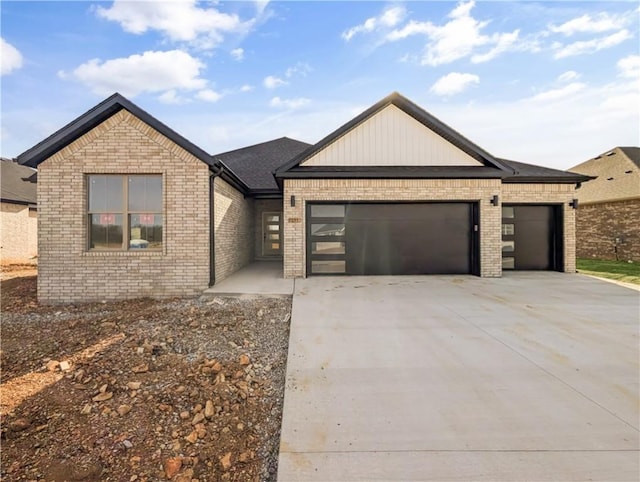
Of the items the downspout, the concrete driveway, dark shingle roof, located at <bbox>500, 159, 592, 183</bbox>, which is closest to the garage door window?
the downspout

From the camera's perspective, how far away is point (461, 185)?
30.2ft

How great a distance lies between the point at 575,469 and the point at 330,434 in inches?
69.6

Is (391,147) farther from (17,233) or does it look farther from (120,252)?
(17,233)

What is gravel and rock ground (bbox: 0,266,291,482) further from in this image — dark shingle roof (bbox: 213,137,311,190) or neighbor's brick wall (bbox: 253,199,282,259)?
neighbor's brick wall (bbox: 253,199,282,259)

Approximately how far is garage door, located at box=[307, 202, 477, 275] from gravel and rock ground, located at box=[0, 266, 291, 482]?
4.17 metres

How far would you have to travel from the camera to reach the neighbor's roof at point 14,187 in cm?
1568

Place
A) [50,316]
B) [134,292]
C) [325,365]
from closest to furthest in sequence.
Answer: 1. [325,365]
2. [50,316]
3. [134,292]

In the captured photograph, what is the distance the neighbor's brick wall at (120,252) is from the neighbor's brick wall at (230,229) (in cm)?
86

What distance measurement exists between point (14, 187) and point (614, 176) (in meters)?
33.9

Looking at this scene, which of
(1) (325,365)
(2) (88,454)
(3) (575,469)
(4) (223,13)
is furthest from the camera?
(4) (223,13)

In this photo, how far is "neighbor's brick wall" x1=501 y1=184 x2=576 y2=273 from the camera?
401 inches

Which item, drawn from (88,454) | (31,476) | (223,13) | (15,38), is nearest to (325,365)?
(88,454)

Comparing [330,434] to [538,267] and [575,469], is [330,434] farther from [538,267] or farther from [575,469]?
[538,267]

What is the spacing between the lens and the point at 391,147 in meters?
9.27
